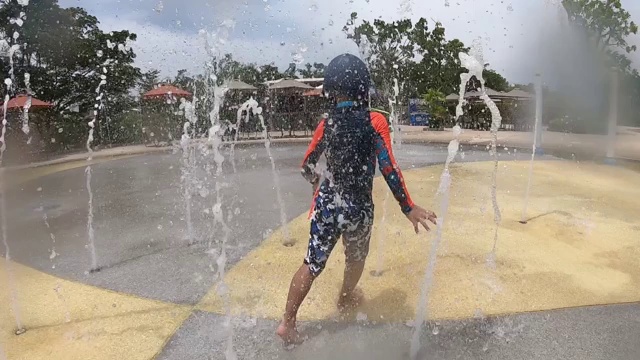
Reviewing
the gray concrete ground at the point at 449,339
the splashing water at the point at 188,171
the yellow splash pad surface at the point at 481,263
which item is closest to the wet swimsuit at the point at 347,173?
the gray concrete ground at the point at 449,339

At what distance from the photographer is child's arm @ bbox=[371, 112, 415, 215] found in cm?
257

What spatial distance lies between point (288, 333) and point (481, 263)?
1.97 m

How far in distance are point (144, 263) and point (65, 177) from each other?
6.71 m

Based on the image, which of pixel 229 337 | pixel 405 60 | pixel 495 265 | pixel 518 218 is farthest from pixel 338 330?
pixel 405 60

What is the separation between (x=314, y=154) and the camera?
2.70 metres

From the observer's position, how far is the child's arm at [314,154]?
2.67m

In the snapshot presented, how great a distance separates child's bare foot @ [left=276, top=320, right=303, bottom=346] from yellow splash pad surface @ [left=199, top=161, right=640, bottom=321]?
39 centimetres

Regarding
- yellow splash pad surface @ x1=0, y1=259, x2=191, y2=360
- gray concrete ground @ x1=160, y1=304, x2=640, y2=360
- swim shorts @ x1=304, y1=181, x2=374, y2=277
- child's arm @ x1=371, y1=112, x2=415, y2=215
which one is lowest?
yellow splash pad surface @ x1=0, y1=259, x2=191, y2=360

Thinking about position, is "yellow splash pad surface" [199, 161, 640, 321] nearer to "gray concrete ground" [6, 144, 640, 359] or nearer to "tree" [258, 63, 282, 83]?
"gray concrete ground" [6, 144, 640, 359]

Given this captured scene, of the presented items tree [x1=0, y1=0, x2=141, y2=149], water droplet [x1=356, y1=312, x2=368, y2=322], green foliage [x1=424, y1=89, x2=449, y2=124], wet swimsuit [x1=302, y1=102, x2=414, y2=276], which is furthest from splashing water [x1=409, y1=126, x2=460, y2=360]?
green foliage [x1=424, y1=89, x2=449, y2=124]

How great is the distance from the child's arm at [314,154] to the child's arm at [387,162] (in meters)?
0.30

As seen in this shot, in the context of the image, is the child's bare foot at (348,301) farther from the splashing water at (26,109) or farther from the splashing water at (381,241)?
the splashing water at (26,109)

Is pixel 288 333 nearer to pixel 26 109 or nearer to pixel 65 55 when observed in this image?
pixel 26 109

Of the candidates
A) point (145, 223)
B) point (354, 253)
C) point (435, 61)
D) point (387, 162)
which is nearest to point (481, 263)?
point (354, 253)
